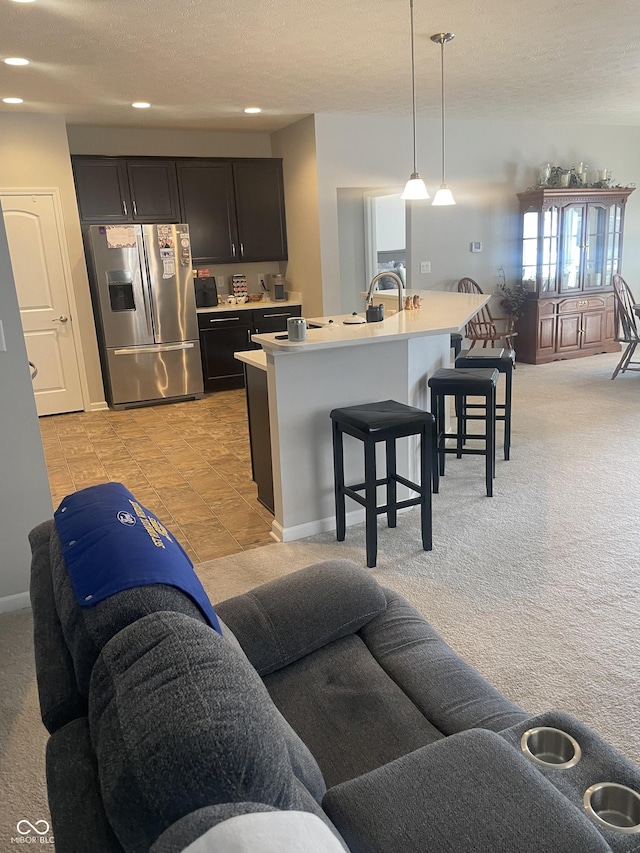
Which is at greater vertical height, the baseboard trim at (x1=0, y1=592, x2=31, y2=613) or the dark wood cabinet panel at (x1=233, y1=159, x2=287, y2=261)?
the dark wood cabinet panel at (x1=233, y1=159, x2=287, y2=261)

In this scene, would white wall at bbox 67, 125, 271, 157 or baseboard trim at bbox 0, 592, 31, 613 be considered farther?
white wall at bbox 67, 125, 271, 157

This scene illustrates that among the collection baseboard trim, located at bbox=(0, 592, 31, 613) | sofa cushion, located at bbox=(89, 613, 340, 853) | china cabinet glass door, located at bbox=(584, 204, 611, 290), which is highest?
china cabinet glass door, located at bbox=(584, 204, 611, 290)

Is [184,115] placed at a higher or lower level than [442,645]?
higher

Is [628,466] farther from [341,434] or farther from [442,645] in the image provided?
[442,645]

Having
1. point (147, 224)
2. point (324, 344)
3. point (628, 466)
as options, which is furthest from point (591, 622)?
point (147, 224)

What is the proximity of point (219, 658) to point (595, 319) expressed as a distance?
7695mm

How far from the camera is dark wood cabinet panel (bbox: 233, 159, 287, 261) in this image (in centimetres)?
689

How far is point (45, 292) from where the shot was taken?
19.4 feet

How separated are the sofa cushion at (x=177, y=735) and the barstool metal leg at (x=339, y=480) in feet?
7.60

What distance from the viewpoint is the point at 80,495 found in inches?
50.9

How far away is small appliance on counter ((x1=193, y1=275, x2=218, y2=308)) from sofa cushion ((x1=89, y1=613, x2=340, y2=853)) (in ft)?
21.0

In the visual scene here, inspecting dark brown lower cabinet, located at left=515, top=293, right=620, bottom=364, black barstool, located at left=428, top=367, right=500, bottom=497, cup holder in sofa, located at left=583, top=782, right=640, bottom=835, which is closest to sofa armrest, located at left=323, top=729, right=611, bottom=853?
cup holder in sofa, located at left=583, top=782, right=640, bottom=835

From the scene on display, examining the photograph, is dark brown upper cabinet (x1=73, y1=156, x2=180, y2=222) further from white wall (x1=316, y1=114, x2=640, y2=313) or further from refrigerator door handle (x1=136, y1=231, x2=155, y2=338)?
white wall (x1=316, y1=114, x2=640, y2=313)

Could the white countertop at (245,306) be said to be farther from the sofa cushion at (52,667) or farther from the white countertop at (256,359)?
the sofa cushion at (52,667)
